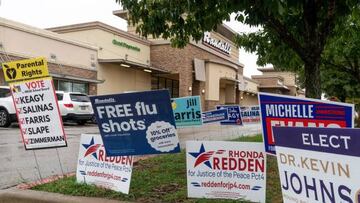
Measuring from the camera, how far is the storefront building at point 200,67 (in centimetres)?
3631

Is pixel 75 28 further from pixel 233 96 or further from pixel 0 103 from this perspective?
pixel 233 96

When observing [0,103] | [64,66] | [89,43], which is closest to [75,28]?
[89,43]

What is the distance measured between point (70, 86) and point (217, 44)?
61.3 feet

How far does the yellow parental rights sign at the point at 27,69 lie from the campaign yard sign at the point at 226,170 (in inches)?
92.2

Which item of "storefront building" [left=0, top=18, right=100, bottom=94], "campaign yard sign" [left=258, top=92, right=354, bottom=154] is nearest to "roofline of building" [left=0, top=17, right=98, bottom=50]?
"storefront building" [left=0, top=18, right=100, bottom=94]

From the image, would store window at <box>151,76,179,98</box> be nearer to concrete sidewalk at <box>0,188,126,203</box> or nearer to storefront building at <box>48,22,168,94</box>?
storefront building at <box>48,22,168,94</box>

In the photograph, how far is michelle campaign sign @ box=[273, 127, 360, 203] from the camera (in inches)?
110

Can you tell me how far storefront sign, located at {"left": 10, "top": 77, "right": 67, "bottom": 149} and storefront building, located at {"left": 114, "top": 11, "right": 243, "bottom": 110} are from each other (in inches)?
1014

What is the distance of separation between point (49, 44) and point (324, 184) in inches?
967

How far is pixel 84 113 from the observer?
22234 millimetres

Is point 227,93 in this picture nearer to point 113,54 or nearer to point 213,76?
point 213,76

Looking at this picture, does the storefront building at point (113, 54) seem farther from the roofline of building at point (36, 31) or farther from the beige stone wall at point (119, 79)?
the roofline of building at point (36, 31)

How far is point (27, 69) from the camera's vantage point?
21.0ft

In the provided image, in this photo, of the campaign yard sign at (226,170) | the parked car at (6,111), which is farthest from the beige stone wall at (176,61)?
the campaign yard sign at (226,170)
